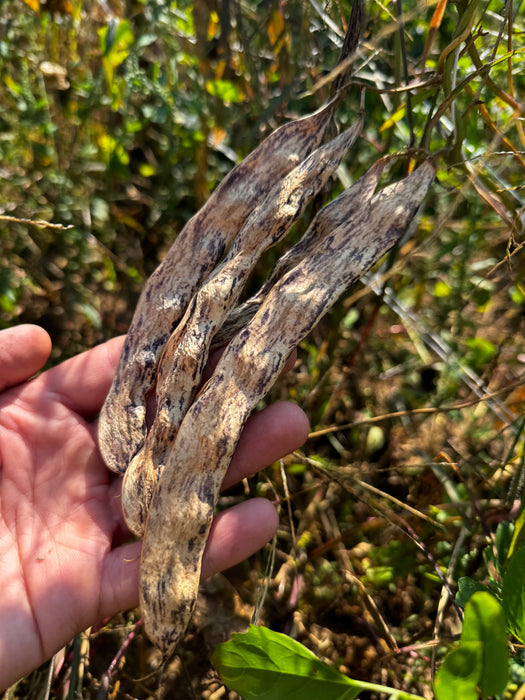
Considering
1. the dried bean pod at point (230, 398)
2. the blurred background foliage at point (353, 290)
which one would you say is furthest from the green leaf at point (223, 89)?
the dried bean pod at point (230, 398)

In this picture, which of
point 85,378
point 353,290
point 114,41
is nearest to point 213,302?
point 85,378

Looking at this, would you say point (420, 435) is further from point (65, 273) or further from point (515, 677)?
point (65, 273)

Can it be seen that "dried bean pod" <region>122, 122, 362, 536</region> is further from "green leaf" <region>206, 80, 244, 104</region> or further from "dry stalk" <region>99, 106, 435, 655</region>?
"green leaf" <region>206, 80, 244, 104</region>

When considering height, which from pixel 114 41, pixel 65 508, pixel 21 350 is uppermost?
pixel 114 41

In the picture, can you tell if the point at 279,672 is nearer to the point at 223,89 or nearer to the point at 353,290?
the point at 353,290

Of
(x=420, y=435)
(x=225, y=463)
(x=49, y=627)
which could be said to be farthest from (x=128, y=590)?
(x=420, y=435)

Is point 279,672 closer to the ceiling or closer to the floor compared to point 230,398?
closer to the floor

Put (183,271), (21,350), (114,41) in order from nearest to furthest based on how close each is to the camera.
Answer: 1. (183,271)
2. (21,350)
3. (114,41)
